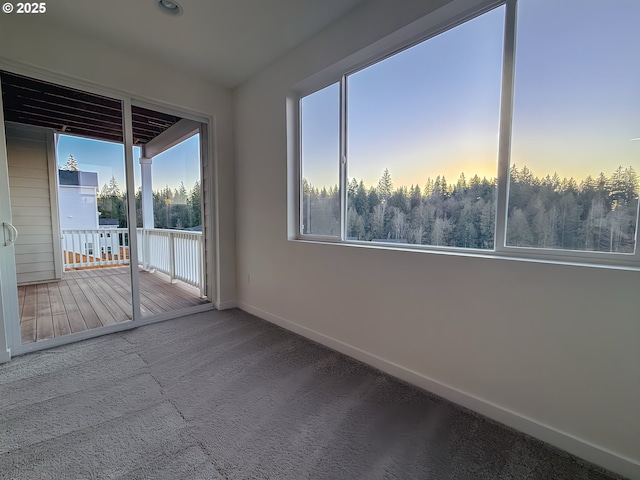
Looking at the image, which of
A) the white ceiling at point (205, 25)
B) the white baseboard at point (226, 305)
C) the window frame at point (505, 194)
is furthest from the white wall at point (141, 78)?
the window frame at point (505, 194)

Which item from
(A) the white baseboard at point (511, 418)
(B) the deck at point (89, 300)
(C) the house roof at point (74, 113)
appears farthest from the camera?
(B) the deck at point (89, 300)

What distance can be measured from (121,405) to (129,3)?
9.29 ft

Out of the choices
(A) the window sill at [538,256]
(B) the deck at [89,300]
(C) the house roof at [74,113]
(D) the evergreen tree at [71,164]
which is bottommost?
(B) the deck at [89,300]

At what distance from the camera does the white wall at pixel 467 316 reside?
1.25 meters

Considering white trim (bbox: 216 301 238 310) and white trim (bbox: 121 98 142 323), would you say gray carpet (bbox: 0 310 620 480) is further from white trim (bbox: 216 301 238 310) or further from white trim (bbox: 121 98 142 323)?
white trim (bbox: 216 301 238 310)

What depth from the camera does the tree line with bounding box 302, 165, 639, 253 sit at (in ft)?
4.33

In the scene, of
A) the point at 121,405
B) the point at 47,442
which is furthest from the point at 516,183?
the point at 47,442

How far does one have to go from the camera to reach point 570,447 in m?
1.35

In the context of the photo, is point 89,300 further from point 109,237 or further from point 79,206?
point 79,206

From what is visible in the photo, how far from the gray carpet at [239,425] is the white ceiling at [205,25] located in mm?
2769

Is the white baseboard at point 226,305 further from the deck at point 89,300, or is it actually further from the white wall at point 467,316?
the white wall at point 467,316

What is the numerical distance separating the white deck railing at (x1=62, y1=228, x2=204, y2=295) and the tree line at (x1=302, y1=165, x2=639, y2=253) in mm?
2443

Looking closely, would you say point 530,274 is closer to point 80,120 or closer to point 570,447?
point 570,447

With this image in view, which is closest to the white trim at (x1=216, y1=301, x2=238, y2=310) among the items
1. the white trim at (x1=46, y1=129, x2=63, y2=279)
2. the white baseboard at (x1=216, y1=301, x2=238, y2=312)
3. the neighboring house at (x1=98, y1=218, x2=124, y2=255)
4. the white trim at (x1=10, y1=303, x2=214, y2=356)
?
the white baseboard at (x1=216, y1=301, x2=238, y2=312)
